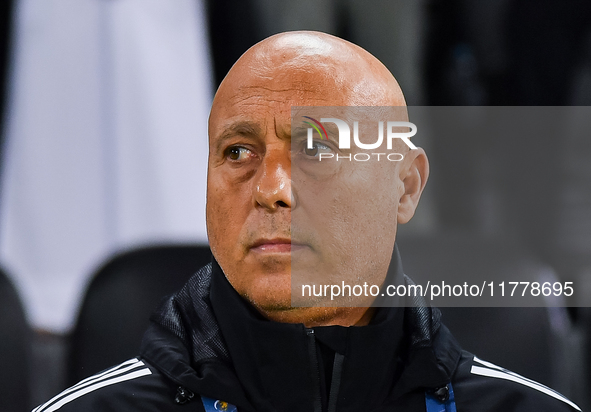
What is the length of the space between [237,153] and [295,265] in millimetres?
224

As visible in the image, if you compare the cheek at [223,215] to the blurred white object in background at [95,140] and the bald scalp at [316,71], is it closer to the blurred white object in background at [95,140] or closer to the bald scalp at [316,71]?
the bald scalp at [316,71]

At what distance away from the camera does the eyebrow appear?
1.15 metres

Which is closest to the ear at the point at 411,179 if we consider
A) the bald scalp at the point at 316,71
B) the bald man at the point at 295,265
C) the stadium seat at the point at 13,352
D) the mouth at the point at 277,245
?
the bald man at the point at 295,265

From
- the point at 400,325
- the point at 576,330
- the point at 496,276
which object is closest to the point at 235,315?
the point at 400,325

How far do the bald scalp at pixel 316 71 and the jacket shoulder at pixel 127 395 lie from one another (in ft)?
1.65

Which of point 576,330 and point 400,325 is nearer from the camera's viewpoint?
point 400,325

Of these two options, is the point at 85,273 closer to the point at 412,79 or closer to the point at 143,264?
the point at 143,264

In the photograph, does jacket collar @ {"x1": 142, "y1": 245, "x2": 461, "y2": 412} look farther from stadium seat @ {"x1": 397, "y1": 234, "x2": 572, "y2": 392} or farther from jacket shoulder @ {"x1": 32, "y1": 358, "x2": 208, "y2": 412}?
stadium seat @ {"x1": 397, "y1": 234, "x2": 572, "y2": 392}

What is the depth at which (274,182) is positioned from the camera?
1.11 meters

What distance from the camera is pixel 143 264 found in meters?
1.56

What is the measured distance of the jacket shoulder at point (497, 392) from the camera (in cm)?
128

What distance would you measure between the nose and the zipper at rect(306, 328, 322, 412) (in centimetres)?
23

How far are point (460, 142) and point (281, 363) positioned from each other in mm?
680

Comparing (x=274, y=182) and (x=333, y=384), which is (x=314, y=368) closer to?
(x=333, y=384)
